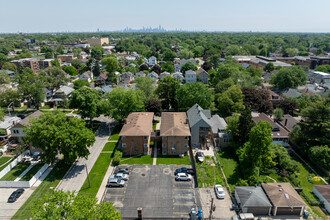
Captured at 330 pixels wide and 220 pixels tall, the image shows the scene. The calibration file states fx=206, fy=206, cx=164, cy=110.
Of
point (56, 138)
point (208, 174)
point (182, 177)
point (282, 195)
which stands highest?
point (56, 138)

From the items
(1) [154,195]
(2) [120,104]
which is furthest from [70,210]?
(2) [120,104]

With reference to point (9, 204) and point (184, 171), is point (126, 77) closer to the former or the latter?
point (184, 171)

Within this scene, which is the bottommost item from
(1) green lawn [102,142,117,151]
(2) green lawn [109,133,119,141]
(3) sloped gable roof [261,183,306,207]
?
(1) green lawn [102,142,117,151]

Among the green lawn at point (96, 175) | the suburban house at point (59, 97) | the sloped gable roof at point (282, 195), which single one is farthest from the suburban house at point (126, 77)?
the sloped gable roof at point (282, 195)

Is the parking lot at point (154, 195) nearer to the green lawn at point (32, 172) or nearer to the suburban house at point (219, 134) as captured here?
the suburban house at point (219, 134)

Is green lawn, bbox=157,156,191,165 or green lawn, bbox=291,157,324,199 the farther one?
green lawn, bbox=157,156,191,165

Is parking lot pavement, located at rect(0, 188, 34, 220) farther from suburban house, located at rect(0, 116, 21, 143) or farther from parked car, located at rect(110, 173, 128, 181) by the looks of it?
suburban house, located at rect(0, 116, 21, 143)

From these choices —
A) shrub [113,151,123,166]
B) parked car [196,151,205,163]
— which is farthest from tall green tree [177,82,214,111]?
shrub [113,151,123,166]
